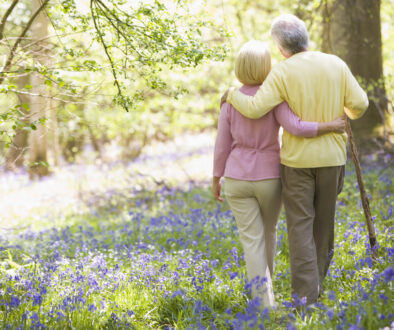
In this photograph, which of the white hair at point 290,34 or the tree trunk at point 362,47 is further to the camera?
the tree trunk at point 362,47

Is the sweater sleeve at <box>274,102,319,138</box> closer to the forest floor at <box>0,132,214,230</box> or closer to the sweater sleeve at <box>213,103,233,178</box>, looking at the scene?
the sweater sleeve at <box>213,103,233,178</box>

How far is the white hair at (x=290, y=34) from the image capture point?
3.36m

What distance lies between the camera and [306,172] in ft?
11.3

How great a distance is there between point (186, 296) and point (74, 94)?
2.05 m

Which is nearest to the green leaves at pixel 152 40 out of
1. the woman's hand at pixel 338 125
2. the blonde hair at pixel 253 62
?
the blonde hair at pixel 253 62

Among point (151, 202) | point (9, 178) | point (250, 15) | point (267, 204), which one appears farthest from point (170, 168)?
point (267, 204)

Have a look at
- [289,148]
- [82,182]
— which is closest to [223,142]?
[289,148]

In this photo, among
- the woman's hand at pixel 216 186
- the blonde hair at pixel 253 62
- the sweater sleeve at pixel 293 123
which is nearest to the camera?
the sweater sleeve at pixel 293 123

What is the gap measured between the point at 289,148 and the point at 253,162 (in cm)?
30

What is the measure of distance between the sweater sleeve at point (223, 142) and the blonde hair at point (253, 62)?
30 centimetres

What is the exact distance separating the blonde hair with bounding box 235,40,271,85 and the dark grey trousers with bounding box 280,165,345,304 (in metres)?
0.75

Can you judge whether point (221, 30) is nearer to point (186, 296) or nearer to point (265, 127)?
point (265, 127)

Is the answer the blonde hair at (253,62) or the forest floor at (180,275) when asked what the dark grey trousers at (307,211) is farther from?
the blonde hair at (253,62)

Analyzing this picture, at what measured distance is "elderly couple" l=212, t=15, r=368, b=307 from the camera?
334cm
